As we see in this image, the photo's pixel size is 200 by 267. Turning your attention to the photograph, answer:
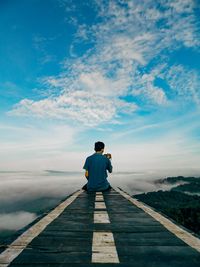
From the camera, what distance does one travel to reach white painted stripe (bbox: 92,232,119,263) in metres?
3.03

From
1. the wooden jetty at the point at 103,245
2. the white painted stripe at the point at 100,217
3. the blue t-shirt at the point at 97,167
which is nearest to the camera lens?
the wooden jetty at the point at 103,245

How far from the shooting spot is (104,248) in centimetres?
345

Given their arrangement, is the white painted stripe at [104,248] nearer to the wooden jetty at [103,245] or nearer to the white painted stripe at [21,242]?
the wooden jetty at [103,245]

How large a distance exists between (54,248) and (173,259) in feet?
4.58

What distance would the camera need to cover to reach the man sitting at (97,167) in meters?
10.8

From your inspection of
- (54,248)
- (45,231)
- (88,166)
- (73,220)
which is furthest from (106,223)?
(88,166)

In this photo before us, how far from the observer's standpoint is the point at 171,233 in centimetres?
441

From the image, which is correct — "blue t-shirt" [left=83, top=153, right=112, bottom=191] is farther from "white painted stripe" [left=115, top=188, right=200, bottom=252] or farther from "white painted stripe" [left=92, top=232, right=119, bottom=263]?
"white painted stripe" [left=92, top=232, right=119, bottom=263]

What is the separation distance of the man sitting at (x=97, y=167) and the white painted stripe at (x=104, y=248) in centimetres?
646

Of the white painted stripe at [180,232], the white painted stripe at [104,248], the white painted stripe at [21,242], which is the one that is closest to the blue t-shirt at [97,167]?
the white painted stripe at [180,232]

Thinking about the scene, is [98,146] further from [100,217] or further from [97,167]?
[100,217]

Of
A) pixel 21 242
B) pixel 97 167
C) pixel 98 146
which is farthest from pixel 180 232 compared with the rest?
pixel 98 146

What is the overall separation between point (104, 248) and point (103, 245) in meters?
0.15

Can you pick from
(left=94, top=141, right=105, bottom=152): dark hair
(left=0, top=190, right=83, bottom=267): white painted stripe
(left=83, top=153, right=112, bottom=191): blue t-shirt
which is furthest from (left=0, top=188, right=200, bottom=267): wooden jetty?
(left=94, top=141, right=105, bottom=152): dark hair
